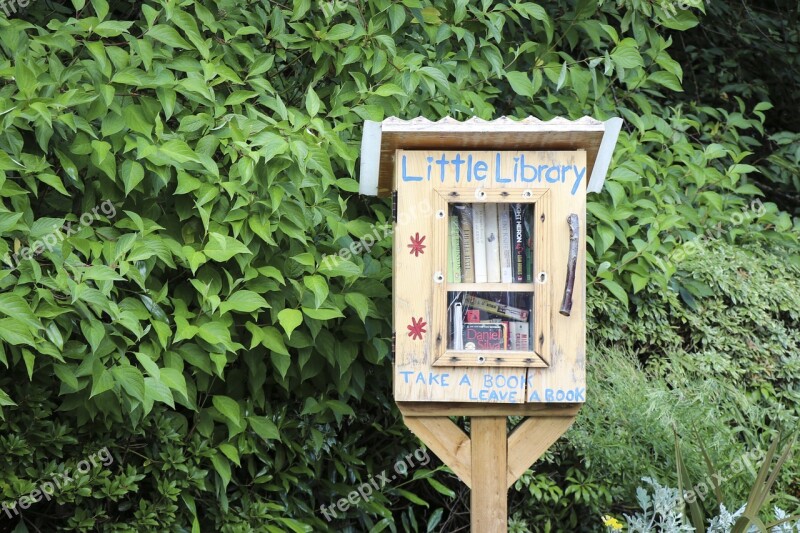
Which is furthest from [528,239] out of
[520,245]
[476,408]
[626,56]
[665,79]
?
[665,79]

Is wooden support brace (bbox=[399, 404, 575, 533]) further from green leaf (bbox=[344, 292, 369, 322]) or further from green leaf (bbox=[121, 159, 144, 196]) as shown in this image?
green leaf (bbox=[121, 159, 144, 196])

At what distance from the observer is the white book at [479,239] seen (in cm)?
285

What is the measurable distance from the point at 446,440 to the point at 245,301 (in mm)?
834

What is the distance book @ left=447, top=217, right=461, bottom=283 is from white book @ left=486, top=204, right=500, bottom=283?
92 mm

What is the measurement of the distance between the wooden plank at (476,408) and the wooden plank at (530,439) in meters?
0.04

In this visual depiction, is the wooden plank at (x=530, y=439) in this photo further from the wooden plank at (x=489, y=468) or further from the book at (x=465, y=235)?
the book at (x=465, y=235)

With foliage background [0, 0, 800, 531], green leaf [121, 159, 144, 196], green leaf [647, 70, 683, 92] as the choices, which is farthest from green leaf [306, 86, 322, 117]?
green leaf [647, 70, 683, 92]

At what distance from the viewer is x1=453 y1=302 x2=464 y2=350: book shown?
284cm

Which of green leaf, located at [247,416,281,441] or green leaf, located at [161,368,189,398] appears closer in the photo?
green leaf, located at [161,368,189,398]

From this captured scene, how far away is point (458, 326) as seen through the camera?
9.32 feet

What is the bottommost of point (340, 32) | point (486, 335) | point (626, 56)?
point (486, 335)

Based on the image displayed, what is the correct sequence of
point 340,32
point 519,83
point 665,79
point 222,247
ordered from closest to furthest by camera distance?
1. point 222,247
2. point 340,32
3. point 519,83
4. point 665,79

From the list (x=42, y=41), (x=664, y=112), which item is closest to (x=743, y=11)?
(x=664, y=112)

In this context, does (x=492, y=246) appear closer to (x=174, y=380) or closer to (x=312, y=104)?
(x=312, y=104)
